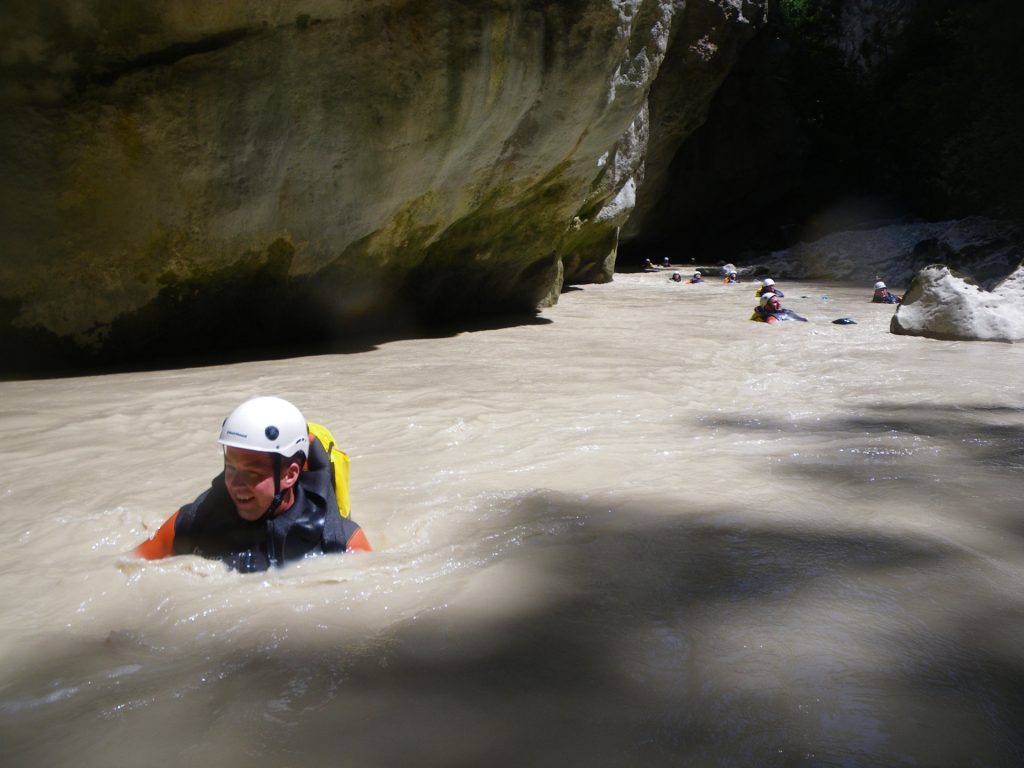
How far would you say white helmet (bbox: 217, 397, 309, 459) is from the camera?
9.14ft

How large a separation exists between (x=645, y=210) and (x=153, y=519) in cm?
2134

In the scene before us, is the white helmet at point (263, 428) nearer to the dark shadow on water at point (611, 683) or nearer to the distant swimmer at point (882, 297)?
the dark shadow on water at point (611, 683)

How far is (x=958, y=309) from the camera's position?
30.6 feet

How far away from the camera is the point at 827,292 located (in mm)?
16109

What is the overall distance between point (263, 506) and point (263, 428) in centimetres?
27

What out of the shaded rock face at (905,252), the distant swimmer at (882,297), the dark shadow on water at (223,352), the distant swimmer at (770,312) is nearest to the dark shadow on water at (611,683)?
the dark shadow on water at (223,352)

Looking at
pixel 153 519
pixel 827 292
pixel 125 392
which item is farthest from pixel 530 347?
pixel 827 292

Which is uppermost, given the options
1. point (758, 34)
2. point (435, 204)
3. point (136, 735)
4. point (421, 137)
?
point (758, 34)

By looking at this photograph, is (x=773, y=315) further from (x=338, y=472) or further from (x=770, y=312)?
(x=338, y=472)

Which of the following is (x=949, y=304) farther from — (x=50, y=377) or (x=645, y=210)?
(x=645, y=210)

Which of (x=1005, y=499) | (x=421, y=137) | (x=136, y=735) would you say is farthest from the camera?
(x=421, y=137)

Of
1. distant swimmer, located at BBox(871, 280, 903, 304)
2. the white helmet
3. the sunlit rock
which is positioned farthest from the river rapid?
distant swimmer, located at BBox(871, 280, 903, 304)

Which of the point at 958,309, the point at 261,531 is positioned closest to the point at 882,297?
the point at 958,309

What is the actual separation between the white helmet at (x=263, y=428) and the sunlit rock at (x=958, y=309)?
8.25 m
